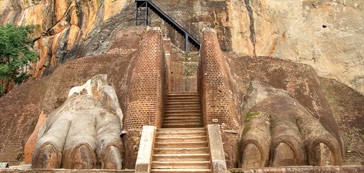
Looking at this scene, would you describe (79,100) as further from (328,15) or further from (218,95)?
(328,15)

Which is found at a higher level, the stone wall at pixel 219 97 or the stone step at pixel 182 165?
the stone wall at pixel 219 97

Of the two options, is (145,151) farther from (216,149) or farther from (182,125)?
(182,125)

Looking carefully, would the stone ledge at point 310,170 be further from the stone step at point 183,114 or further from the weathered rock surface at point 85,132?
the stone step at point 183,114

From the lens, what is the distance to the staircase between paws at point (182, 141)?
962 cm

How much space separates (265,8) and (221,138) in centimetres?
1645

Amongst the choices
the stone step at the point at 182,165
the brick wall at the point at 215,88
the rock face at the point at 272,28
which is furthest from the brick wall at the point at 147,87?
the rock face at the point at 272,28

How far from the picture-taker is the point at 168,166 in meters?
9.60

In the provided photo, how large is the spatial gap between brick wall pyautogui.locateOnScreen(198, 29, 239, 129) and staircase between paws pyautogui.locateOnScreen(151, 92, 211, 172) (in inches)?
22.7

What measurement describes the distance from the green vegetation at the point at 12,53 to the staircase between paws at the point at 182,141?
42.9 ft

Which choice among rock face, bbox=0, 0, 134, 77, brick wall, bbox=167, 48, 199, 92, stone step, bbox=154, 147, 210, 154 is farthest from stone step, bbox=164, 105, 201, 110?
rock face, bbox=0, 0, 134, 77

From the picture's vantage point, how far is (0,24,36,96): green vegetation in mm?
23344

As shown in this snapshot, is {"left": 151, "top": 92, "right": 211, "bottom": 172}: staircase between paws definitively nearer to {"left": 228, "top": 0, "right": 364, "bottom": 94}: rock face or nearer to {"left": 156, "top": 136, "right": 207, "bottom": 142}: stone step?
{"left": 156, "top": 136, "right": 207, "bottom": 142}: stone step

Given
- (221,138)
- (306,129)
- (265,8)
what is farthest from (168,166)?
(265,8)

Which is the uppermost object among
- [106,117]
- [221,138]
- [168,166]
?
[106,117]
